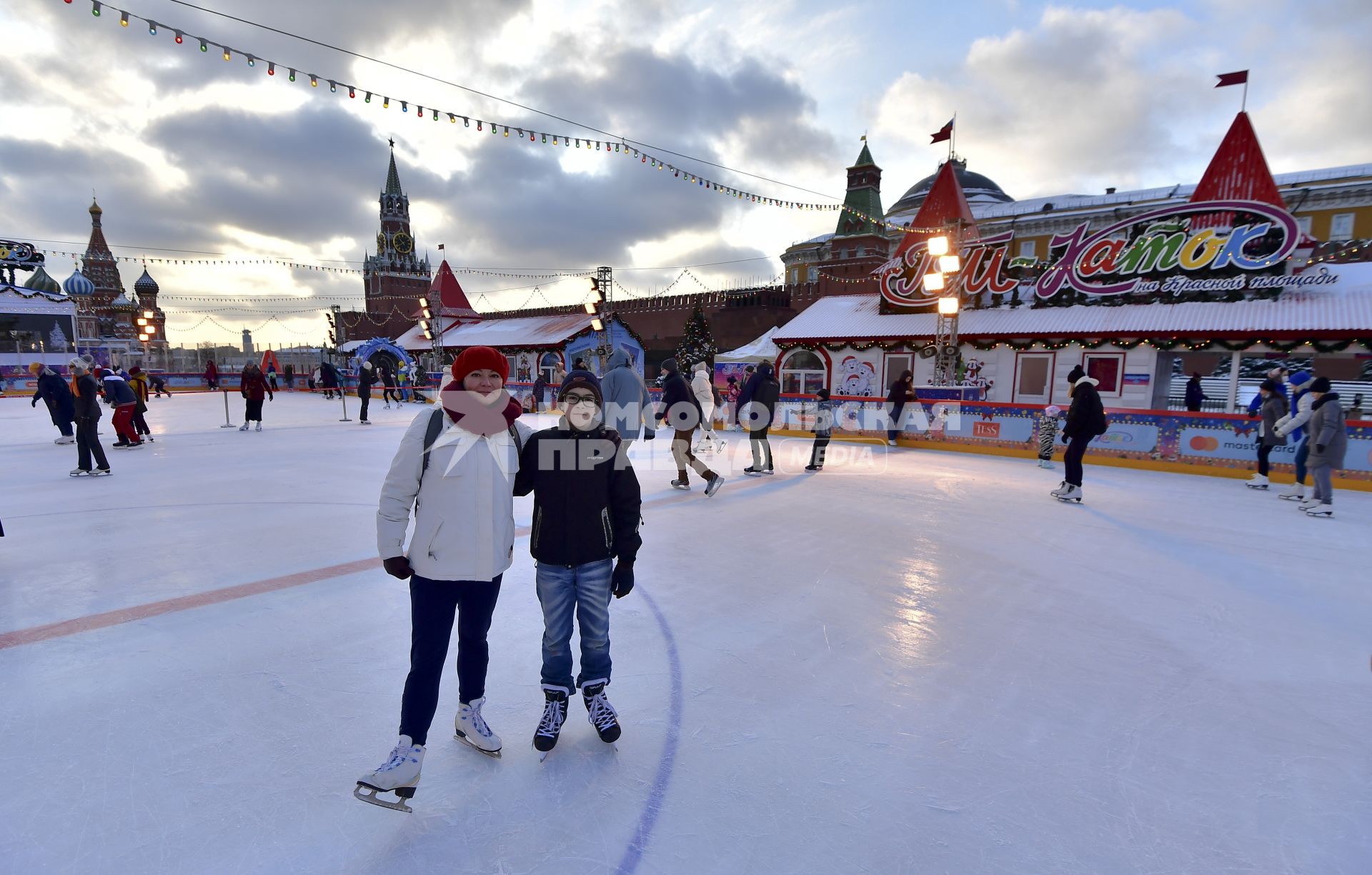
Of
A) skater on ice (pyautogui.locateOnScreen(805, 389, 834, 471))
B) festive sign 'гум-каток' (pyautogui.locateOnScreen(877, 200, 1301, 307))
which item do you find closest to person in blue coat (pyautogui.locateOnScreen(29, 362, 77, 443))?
skater on ice (pyautogui.locateOnScreen(805, 389, 834, 471))

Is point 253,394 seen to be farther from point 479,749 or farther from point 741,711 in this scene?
point 741,711

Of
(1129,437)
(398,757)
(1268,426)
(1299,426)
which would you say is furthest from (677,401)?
(1299,426)

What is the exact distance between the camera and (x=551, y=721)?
234 cm

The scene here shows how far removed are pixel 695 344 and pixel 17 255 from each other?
41.7m

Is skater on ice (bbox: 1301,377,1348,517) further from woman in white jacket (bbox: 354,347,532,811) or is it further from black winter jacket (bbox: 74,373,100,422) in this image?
black winter jacket (bbox: 74,373,100,422)

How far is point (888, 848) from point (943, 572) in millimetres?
2883

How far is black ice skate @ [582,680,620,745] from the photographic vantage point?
92.7 inches

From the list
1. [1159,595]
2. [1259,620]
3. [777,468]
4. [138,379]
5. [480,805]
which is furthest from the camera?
[138,379]

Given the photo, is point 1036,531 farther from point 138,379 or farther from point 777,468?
point 138,379

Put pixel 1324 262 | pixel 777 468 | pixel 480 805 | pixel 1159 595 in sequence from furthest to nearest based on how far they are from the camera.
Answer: pixel 1324 262 < pixel 777 468 < pixel 1159 595 < pixel 480 805

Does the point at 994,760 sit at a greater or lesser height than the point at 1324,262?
lesser

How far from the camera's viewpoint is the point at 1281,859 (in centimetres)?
Result: 188

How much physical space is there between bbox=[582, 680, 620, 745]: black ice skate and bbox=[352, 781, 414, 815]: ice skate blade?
0.67m

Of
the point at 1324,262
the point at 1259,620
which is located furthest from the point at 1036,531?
the point at 1324,262
